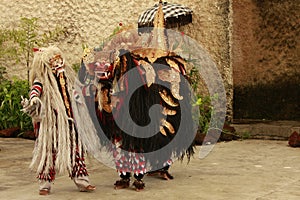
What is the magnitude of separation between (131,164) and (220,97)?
3.74 metres

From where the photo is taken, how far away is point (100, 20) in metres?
10.1

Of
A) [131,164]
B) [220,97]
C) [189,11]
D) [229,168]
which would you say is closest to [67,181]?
[131,164]

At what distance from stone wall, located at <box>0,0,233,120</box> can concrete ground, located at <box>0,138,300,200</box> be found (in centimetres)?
211

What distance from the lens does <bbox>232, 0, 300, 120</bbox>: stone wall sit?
32.8 ft

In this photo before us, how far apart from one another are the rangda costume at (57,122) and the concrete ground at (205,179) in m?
0.23

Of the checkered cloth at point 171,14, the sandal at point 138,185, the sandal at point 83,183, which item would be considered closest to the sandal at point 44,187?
the sandal at point 83,183

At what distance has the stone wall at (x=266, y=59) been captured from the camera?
998 cm

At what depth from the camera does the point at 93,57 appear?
5355 millimetres

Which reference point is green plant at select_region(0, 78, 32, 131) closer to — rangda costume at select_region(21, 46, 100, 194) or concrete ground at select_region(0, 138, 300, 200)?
concrete ground at select_region(0, 138, 300, 200)

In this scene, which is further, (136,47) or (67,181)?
(67,181)

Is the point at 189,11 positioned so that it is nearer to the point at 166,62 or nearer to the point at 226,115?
the point at 226,115

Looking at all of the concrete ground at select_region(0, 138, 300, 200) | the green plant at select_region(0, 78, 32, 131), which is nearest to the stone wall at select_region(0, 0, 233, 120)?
the green plant at select_region(0, 78, 32, 131)

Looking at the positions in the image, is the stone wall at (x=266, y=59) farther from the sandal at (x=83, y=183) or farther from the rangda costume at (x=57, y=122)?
the sandal at (x=83, y=183)

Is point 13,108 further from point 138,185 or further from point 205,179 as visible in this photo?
point 138,185
